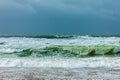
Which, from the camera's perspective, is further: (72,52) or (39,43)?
(39,43)

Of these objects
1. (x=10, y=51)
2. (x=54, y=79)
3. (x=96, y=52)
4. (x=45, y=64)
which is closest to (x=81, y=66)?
(x=45, y=64)

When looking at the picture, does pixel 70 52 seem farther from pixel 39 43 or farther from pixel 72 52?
pixel 39 43

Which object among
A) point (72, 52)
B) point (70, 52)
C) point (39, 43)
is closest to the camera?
point (72, 52)

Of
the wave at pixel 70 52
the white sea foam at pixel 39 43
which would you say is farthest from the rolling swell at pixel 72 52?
the white sea foam at pixel 39 43

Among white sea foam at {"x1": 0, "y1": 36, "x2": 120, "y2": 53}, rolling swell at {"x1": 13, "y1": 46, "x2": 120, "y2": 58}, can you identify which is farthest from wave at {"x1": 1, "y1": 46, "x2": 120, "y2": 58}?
white sea foam at {"x1": 0, "y1": 36, "x2": 120, "y2": 53}

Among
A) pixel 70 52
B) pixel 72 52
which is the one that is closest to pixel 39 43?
pixel 70 52

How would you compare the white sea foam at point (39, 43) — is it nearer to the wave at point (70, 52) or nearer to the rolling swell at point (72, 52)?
the wave at point (70, 52)

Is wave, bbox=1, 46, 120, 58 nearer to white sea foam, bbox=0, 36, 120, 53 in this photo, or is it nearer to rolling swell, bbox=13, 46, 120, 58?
rolling swell, bbox=13, 46, 120, 58

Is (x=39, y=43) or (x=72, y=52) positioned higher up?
(x=39, y=43)

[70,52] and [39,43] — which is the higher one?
[39,43]

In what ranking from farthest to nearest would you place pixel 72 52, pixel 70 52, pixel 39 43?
pixel 39 43 → pixel 70 52 → pixel 72 52

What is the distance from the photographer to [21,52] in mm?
25141

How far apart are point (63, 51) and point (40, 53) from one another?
1.96 meters

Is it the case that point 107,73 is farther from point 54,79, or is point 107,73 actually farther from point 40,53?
point 40,53
